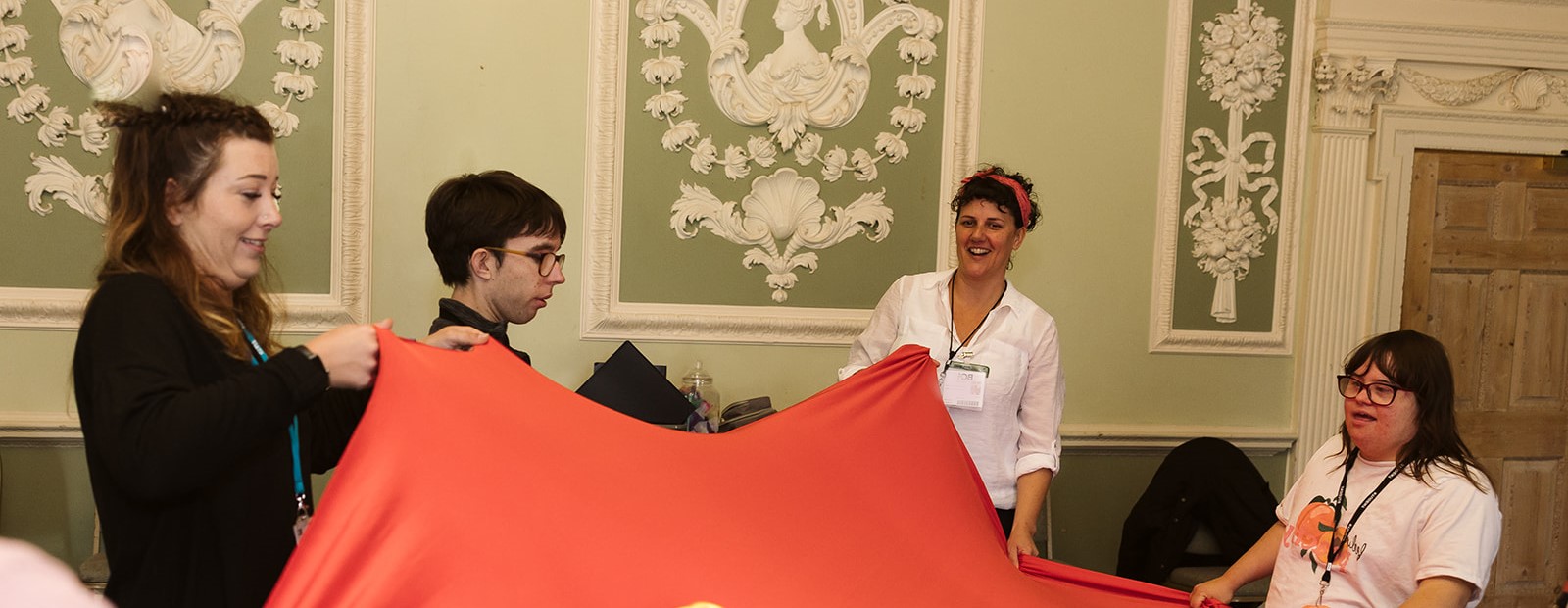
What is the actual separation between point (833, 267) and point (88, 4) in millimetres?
2305

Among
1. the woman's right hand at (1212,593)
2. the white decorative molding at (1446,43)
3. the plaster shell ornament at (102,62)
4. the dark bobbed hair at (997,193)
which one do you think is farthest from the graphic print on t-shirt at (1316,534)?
the plaster shell ornament at (102,62)

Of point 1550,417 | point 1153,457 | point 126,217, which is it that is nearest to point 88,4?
point 126,217

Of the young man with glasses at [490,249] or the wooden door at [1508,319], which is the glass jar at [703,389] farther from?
the wooden door at [1508,319]

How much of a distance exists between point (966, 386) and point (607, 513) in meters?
1.25

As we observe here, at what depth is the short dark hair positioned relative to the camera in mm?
2039

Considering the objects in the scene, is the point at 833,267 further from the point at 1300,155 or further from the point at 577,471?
the point at 577,471

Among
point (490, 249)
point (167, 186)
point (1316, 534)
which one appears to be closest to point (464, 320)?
point (490, 249)

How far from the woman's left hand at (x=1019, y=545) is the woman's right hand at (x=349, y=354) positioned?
139cm

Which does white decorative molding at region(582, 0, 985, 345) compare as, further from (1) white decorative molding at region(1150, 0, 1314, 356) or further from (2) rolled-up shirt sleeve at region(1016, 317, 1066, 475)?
(2) rolled-up shirt sleeve at region(1016, 317, 1066, 475)

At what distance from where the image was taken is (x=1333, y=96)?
4.16 m

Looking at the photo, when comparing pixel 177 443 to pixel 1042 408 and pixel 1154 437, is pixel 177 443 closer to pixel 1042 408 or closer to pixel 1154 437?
pixel 1042 408

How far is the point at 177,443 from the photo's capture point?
50.1 inches

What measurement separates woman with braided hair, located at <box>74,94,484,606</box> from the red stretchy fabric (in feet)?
0.28

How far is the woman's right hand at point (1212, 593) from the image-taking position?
2.27 m
